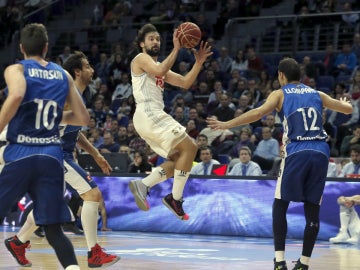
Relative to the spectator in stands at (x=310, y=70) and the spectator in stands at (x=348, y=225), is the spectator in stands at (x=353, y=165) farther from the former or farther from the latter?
the spectator in stands at (x=310, y=70)

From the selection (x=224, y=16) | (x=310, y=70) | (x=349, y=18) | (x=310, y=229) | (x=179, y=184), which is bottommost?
(x=310, y=229)

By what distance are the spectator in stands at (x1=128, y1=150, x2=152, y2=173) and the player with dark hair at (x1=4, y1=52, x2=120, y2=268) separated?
6.53m

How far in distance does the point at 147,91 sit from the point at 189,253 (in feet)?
9.63

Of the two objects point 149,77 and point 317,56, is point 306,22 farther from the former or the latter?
point 149,77

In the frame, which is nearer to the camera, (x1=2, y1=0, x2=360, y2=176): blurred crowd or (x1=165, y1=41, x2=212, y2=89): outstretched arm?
(x1=165, y1=41, x2=212, y2=89): outstretched arm

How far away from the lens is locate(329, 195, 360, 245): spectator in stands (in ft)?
43.7

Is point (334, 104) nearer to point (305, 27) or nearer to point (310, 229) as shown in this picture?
point (310, 229)

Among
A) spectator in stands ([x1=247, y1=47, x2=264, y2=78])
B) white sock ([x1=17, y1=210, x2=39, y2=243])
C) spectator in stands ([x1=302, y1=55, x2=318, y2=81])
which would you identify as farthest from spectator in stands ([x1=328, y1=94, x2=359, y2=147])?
white sock ([x1=17, y1=210, x2=39, y2=243])

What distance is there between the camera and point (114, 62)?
2197cm

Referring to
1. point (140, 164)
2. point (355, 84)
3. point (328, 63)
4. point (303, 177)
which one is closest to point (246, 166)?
point (140, 164)

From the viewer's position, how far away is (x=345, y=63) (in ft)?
61.3

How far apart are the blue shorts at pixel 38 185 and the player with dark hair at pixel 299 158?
9.09 ft

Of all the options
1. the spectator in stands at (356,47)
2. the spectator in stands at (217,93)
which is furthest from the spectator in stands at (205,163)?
the spectator in stands at (356,47)

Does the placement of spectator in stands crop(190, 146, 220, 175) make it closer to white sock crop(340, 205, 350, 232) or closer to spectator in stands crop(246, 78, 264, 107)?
spectator in stands crop(246, 78, 264, 107)
